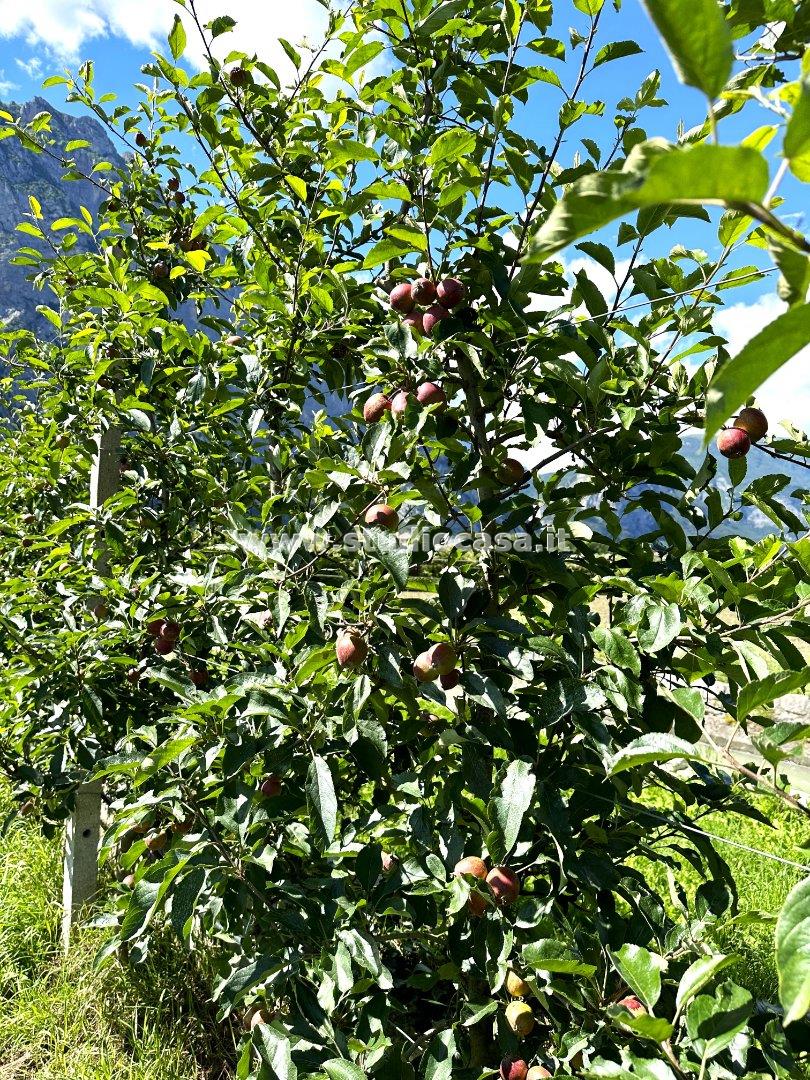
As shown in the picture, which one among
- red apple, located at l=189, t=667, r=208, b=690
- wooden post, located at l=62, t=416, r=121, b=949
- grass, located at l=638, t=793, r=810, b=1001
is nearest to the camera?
red apple, located at l=189, t=667, r=208, b=690

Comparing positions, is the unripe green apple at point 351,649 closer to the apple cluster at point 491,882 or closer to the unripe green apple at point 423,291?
the apple cluster at point 491,882

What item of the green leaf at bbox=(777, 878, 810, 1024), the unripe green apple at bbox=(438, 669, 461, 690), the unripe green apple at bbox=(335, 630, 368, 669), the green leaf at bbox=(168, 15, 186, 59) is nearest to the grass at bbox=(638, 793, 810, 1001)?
the unripe green apple at bbox=(438, 669, 461, 690)

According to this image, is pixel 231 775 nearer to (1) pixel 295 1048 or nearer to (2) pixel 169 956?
(1) pixel 295 1048

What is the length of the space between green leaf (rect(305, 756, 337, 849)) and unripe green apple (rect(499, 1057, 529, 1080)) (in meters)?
0.49

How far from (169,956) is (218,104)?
256 centimetres

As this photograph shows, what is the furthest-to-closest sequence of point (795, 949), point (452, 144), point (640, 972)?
point (452, 144) < point (640, 972) < point (795, 949)

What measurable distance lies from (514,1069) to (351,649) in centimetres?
72

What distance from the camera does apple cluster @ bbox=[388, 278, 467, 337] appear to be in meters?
1.32

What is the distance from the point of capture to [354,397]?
179 centimetres

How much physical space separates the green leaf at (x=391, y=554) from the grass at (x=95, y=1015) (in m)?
1.84

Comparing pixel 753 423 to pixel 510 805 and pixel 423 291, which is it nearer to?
pixel 423 291

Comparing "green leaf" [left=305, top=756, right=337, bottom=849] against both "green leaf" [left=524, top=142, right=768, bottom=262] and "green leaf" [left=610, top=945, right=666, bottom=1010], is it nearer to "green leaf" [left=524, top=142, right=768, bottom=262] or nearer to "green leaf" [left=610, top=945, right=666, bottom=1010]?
"green leaf" [left=610, top=945, right=666, bottom=1010]

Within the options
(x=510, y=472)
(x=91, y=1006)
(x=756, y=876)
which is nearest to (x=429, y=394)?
(x=510, y=472)

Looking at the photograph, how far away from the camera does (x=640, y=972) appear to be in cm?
91
